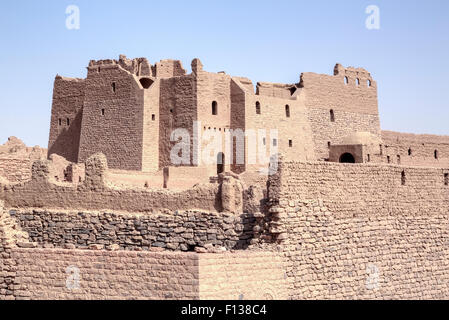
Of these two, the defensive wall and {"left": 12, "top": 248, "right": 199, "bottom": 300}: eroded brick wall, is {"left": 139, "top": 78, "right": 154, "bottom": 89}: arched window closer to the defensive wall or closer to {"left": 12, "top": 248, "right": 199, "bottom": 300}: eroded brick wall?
the defensive wall

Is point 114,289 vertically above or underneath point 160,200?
underneath

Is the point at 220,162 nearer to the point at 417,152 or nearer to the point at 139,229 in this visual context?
the point at 417,152

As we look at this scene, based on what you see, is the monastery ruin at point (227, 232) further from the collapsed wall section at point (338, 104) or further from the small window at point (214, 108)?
the collapsed wall section at point (338, 104)

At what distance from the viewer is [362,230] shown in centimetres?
1602

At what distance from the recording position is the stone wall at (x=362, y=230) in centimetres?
1452

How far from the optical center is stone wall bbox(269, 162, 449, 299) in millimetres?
14523

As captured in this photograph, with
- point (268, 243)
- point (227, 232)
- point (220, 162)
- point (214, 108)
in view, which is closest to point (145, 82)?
point (214, 108)

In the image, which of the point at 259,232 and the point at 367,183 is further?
the point at 367,183

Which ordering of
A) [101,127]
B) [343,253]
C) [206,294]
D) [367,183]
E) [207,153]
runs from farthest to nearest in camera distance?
[101,127]
[207,153]
[367,183]
[343,253]
[206,294]

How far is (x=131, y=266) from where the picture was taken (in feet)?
41.8

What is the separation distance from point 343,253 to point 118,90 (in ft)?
63.7

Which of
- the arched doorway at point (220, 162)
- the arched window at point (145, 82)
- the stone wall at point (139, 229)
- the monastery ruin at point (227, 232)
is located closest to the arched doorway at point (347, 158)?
the arched doorway at point (220, 162)
